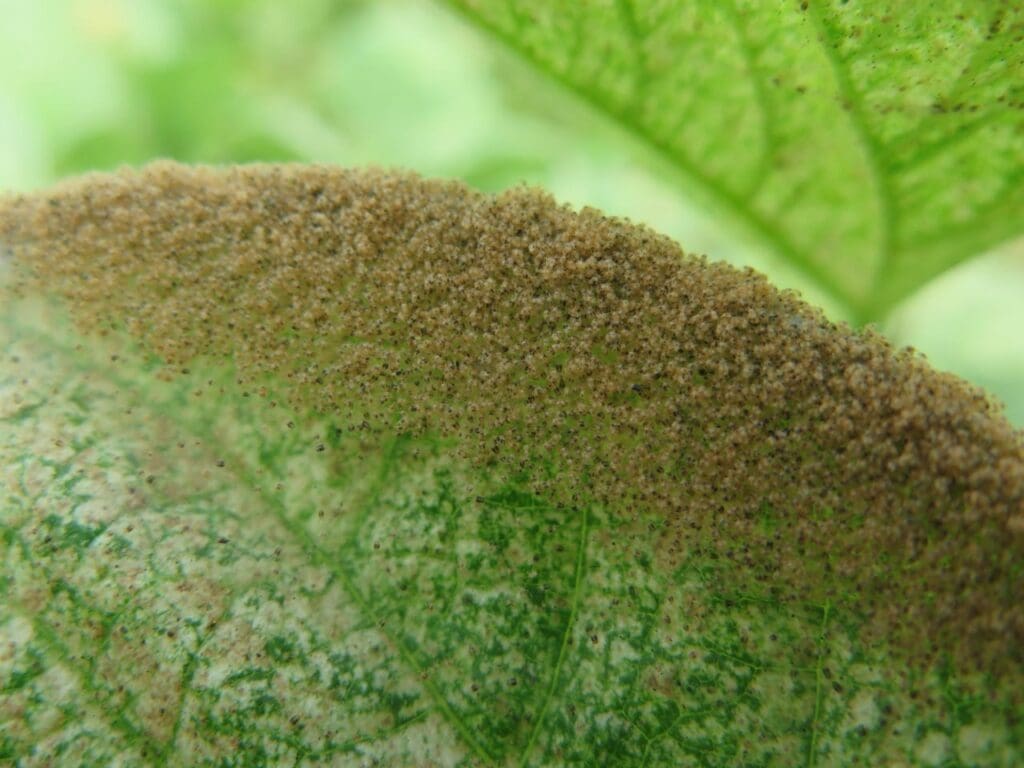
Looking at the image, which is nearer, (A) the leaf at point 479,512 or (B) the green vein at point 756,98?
(A) the leaf at point 479,512

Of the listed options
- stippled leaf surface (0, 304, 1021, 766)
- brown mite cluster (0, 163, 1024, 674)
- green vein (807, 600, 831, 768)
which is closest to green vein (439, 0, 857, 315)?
brown mite cluster (0, 163, 1024, 674)

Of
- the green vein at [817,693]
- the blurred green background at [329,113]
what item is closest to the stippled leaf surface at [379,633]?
the green vein at [817,693]

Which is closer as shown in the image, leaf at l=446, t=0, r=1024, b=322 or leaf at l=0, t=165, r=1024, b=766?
leaf at l=0, t=165, r=1024, b=766

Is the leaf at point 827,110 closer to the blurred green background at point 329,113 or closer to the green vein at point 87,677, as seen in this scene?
the blurred green background at point 329,113

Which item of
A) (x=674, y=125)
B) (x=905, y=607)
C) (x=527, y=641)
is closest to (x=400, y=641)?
(x=527, y=641)

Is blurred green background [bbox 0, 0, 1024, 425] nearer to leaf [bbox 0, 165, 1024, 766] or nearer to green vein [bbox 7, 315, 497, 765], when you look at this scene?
leaf [bbox 0, 165, 1024, 766]

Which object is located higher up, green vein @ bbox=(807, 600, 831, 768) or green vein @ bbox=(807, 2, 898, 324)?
green vein @ bbox=(807, 2, 898, 324)

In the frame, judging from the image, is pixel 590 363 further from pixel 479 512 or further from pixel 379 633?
pixel 379 633
